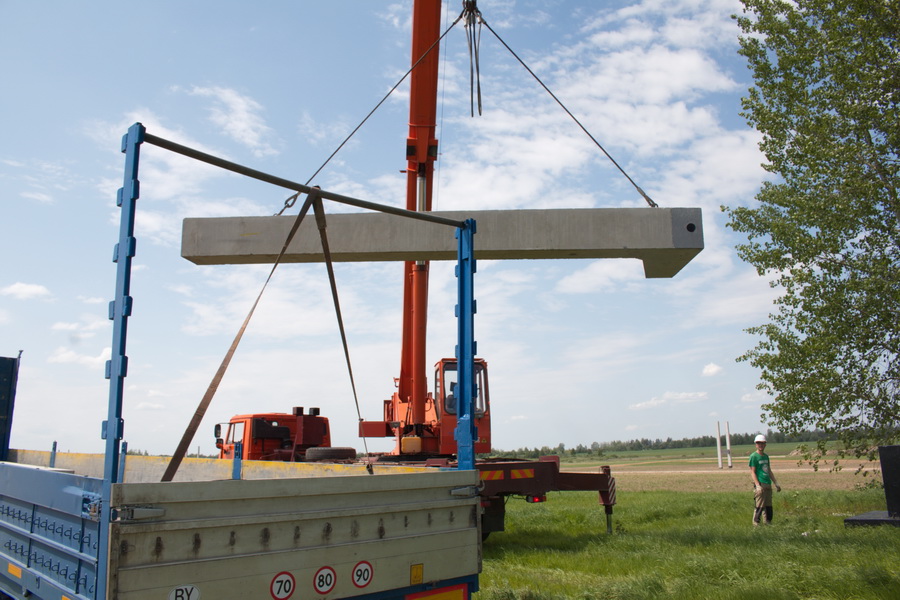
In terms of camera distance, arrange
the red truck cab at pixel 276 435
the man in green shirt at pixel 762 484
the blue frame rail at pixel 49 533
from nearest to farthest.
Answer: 1. the blue frame rail at pixel 49 533
2. the man in green shirt at pixel 762 484
3. the red truck cab at pixel 276 435

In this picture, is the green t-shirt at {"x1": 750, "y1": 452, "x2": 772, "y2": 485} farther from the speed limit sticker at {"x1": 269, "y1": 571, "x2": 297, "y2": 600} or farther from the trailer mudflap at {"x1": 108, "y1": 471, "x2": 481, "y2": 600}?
the speed limit sticker at {"x1": 269, "y1": 571, "x2": 297, "y2": 600}

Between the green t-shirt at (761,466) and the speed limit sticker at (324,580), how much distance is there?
31.6 ft

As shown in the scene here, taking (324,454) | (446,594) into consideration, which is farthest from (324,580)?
(324,454)

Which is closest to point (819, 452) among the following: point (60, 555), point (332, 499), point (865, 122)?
point (865, 122)

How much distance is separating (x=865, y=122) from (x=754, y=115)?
222 centimetres

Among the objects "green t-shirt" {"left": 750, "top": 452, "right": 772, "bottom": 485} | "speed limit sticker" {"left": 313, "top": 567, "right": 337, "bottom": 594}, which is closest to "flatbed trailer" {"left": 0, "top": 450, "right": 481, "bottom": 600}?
"speed limit sticker" {"left": 313, "top": 567, "right": 337, "bottom": 594}

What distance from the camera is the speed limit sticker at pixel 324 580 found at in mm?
3184

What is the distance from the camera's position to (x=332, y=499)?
10.9 feet

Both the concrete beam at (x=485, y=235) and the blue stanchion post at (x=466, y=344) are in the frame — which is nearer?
the blue stanchion post at (x=466, y=344)

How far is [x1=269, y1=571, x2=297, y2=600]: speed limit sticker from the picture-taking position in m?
3.04

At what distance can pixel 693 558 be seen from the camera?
7562 mm

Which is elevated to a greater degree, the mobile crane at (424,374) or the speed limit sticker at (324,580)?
the mobile crane at (424,374)

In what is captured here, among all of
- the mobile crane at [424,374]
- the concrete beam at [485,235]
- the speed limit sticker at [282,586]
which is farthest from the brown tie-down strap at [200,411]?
the mobile crane at [424,374]

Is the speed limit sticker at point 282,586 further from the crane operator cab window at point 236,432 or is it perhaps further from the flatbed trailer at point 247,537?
the crane operator cab window at point 236,432
